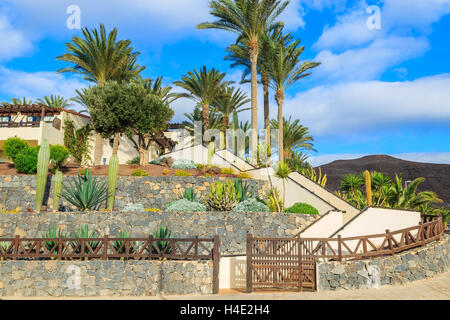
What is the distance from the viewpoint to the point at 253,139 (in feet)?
96.3

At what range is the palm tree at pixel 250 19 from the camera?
93.2 ft

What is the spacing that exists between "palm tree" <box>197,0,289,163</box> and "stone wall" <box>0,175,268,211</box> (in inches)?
334

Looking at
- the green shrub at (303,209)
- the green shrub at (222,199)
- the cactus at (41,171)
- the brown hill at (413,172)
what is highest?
the brown hill at (413,172)

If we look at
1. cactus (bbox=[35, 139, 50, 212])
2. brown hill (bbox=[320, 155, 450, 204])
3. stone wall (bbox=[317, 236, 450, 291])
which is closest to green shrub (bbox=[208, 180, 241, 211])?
stone wall (bbox=[317, 236, 450, 291])

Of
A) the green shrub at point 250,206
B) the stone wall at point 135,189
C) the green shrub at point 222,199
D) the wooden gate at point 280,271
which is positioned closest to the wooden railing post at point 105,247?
the wooden gate at point 280,271

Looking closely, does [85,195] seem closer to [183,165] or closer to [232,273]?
[232,273]

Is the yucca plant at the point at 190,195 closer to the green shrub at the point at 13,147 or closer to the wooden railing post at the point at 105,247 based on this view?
the wooden railing post at the point at 105,247

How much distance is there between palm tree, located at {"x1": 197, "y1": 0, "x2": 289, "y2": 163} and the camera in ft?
93.2

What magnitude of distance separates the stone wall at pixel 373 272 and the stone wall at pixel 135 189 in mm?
10965

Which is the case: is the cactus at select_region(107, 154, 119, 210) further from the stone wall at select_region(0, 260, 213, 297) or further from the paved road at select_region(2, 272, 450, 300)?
the paved road at select_region(2, 272, 450, 300)

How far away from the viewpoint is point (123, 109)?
2861 cm
